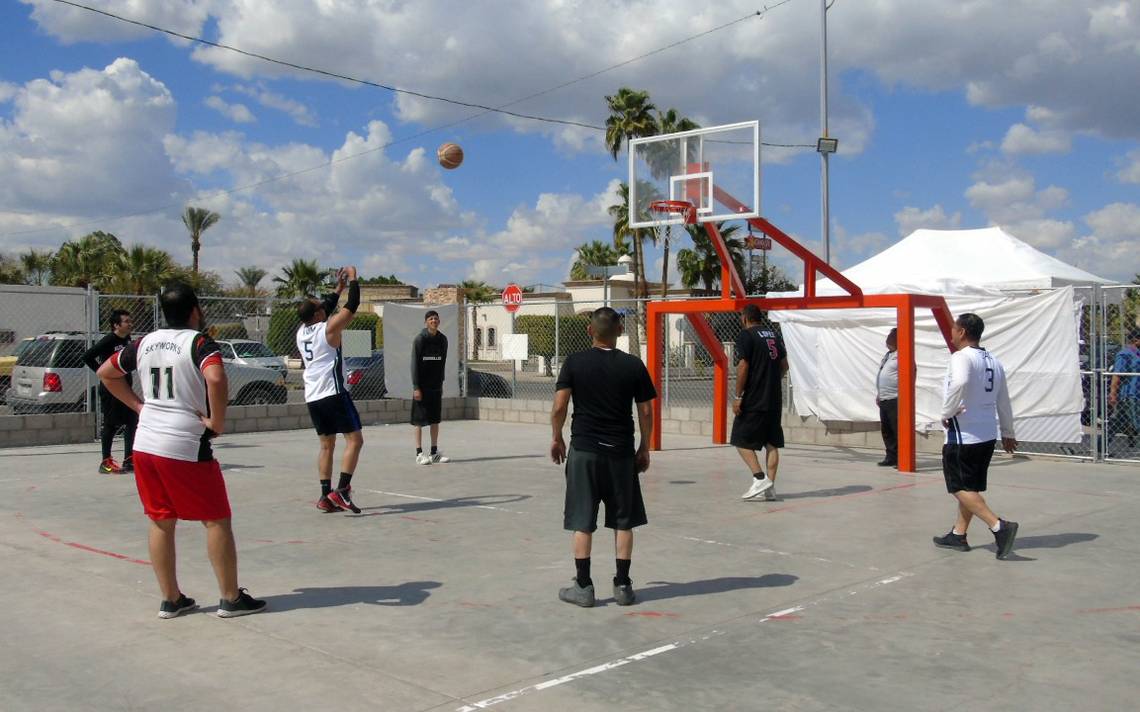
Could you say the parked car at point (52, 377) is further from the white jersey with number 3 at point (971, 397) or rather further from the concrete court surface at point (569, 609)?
the white jersey with number 3 at point (971, 397)

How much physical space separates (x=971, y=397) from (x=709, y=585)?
248 centimetres

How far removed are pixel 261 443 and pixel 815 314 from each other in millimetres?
9037

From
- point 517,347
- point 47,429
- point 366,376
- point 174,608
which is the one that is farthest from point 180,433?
point 366,376

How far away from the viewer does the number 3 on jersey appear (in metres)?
5.22

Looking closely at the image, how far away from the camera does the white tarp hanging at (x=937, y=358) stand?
514 inches

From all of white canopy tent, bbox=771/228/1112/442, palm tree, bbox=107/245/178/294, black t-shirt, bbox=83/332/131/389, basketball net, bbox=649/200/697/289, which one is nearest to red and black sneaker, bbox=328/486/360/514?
black t-shirt, bbox=83/332/131/389

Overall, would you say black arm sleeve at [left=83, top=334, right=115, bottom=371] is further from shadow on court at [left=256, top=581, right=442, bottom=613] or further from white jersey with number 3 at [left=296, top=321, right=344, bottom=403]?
shadow on court at [left=256, top=581, right=442, bottom=613]

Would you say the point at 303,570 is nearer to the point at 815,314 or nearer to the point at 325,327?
the point at 325,327

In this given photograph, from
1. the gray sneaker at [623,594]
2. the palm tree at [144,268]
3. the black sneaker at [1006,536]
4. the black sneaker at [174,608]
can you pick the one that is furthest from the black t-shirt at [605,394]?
the palm tree at [144,268]

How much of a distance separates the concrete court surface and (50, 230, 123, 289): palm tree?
39.4 metres

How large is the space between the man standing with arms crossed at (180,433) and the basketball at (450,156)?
11.4 meters

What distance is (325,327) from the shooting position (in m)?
8.80

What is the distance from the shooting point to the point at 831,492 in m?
10.2

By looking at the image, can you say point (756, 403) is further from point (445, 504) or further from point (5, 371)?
point (5, 371)
